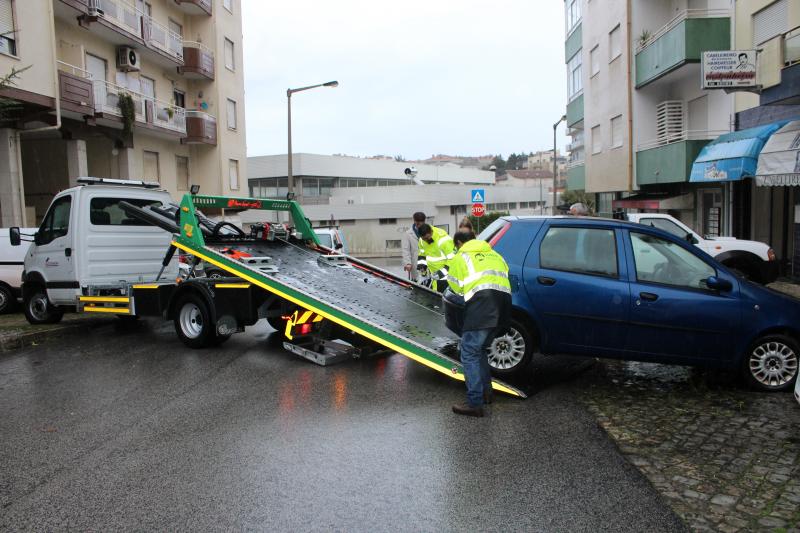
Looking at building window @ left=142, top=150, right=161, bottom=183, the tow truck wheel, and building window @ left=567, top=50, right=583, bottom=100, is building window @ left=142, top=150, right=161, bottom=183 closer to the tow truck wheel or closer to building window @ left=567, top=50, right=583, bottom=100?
building window @ left=567, top=50, right=583, bottom=100

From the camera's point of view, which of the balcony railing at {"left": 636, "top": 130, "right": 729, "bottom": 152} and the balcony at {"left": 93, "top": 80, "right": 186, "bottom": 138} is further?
the balcony at {"left": 93, "top": 80, "right": 186, "bottom": 138}

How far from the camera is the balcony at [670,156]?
18188 millimetres

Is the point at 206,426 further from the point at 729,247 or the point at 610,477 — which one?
the point at 729,247

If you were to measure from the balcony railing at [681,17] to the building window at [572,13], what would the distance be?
32.4 ft

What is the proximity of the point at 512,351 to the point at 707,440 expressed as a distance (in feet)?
7.16

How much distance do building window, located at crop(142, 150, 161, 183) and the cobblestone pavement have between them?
22942 millimetres

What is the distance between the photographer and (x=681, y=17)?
709 inches

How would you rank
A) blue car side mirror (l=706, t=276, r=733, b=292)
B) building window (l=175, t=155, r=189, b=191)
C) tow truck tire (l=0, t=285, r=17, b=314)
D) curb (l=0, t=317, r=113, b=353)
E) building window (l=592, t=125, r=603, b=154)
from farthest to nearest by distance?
building window (l=175, t=155, r=189, b=191) < building window (l=592, t=125, r=603, b=154) < tow truck tire (l=0, t=285, r=17, b=314) < curb (l=0, t=317, r=113, b=353) < blue car side mirror (l=706, t=276, r=733, b=292)

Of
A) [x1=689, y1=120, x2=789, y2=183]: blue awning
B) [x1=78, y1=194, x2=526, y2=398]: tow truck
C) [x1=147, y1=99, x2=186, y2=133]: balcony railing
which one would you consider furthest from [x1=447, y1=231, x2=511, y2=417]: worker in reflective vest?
[x1=147, y1=99, x2=186, y2=133]: balcony railing

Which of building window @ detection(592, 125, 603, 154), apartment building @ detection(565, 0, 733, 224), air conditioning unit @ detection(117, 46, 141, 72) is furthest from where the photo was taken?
building window @ detection(592, 125, 603, 154)

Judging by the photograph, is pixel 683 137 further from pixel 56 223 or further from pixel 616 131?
pixel 56 223

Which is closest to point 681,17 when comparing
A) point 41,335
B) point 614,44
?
point 614,44

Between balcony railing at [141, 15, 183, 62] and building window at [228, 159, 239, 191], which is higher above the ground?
balcony railing at [141, 15, 183, 62]

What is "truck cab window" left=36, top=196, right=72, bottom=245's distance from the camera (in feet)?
34.8
